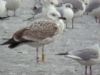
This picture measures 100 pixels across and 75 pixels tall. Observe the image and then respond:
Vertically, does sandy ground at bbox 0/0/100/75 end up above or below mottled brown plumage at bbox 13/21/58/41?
below

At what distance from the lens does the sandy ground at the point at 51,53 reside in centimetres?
816

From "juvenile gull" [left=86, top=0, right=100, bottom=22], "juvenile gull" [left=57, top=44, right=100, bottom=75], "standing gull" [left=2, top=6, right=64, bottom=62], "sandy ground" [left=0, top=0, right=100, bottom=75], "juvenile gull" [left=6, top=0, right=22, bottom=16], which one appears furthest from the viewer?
"juvenile gull" [left=6, top=0, right=22, bottom=16]

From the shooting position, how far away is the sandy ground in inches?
321

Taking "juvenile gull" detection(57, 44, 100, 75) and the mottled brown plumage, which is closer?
"juvenile gull" detection(57, 44, 100, 75)

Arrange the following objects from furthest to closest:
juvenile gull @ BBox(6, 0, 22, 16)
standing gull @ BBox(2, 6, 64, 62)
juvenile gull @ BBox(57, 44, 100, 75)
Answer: juvenile gull @ BBox(6, 0, 22, 16) → standing gull @ BBox(2, 6, 64, 62) → juvenile gull @ BBox(57, 44, 100, 75)

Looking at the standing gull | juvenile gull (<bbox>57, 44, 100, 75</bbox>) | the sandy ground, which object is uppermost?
the standing gull

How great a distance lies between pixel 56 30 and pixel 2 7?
4.98 m

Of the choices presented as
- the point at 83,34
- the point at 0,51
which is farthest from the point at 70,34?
the point at 0,51

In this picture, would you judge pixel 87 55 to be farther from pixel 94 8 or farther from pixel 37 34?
pixel 94 8

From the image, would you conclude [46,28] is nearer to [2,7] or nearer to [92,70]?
[92,70]

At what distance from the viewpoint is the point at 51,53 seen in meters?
9.46

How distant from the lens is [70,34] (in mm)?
11477

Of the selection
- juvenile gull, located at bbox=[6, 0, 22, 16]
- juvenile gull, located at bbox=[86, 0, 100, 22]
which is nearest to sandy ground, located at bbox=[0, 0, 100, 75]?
juvenile gull, located at bbox=[86, 0, 100, 22]

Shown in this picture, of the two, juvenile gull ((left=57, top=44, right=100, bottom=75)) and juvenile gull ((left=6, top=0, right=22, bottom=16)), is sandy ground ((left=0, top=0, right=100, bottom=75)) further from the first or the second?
juvenile gull ((left=6, top=0, right=22, bottom=16))
